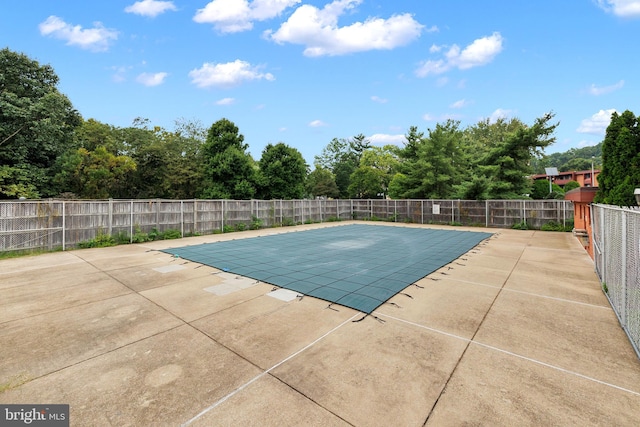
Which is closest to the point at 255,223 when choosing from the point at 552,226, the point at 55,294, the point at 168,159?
the point at 55,294

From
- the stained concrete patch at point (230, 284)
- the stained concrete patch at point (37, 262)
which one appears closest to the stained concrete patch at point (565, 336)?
the stained concrete patch at point (230, 284)

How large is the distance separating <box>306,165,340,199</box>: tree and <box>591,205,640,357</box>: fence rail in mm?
28050

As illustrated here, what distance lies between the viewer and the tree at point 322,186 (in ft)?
104

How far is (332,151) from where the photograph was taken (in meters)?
43.4

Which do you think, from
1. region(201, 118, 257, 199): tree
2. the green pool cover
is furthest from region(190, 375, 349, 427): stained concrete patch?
region(201, 118, 257, 199): tree

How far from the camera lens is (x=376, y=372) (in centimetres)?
228

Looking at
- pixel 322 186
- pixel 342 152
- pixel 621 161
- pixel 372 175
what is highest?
pixel 342 152

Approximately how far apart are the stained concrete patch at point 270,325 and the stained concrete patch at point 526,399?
139 centimetres

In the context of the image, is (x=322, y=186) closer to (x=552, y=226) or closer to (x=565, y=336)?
(x=552, y=226)

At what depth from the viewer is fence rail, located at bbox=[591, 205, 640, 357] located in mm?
2576

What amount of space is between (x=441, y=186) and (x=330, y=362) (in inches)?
724

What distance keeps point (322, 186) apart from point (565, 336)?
2913 cm

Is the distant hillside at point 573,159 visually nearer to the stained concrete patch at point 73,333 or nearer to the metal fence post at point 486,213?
the metal fence post at point 486,213

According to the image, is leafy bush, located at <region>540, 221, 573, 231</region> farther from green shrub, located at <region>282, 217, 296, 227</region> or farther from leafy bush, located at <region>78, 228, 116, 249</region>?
leafy bush, located at <region>78, 228, 116, 249</region>
